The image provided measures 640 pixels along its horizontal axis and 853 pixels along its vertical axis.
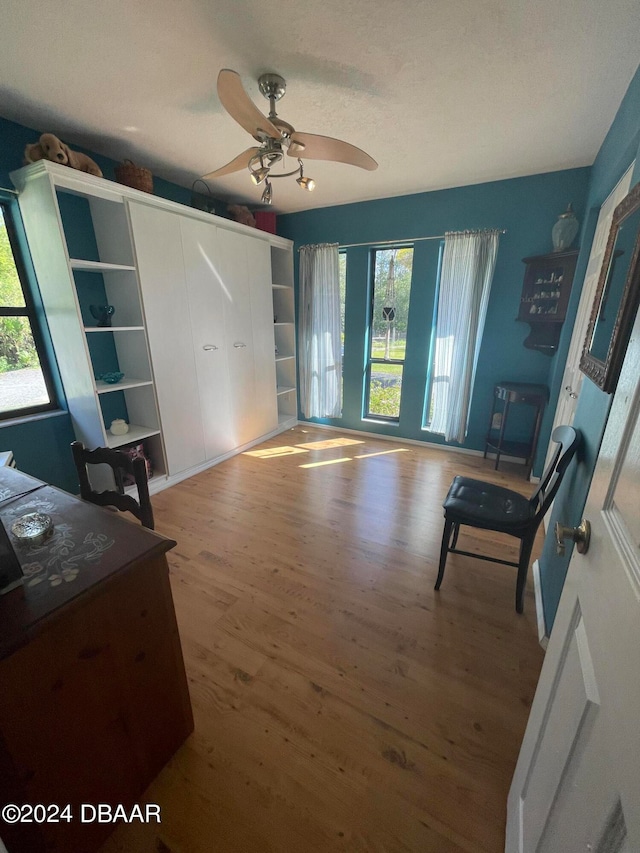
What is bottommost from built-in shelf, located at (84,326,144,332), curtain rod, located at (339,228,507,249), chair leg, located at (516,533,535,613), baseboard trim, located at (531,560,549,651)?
baseboard trim, located at (531,560,549,651)

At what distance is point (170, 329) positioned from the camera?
275 centimetres

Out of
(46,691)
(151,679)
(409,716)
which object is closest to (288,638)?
(409,716)

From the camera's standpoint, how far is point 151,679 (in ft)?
3.45

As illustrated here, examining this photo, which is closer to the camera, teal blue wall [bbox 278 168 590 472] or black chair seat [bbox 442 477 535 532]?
black chair seat [bbox 442 477 535 532]

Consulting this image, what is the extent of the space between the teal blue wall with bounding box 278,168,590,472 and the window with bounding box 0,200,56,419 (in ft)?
8.66

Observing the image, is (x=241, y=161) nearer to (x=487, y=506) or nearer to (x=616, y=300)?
(x=616, y=300)

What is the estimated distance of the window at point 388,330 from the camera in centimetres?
358

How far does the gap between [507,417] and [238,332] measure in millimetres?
2780

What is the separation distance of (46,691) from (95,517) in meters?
0.47

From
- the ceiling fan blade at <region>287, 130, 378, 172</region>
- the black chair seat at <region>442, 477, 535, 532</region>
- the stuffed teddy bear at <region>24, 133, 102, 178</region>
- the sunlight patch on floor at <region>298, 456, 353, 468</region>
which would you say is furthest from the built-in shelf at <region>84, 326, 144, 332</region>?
the black chair seat at <region>442, 477, 535, 532</region>

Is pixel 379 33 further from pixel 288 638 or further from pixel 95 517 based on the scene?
pixel 288 638

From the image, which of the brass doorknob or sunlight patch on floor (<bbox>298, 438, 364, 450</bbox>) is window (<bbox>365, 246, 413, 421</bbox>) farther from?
the brass doorknob

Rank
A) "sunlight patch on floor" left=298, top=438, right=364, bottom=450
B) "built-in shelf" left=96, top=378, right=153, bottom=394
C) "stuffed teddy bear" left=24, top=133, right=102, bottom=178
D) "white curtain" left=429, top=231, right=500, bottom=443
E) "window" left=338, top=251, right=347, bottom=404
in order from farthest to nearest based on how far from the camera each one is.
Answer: "sunlight patch on floor" left=298, top=438, right=364, bottom=450 < "window" left=338, top=251, right=347, bottom=404 < "white curtain" left=429, top=231, right=500, bottom=443 < "built-in shelf" left=96, top=378, right=153, bottom=394 < "stuffed teddy bear" left=24, top=133, right=102, bottom=178

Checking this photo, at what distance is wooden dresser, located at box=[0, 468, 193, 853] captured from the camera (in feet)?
2.45
